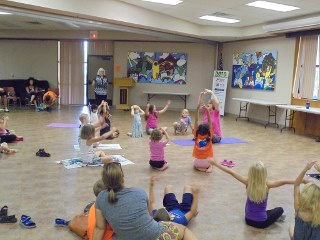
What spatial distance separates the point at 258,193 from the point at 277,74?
8226 millimetres

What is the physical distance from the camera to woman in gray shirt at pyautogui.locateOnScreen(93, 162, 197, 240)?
2.33 metres

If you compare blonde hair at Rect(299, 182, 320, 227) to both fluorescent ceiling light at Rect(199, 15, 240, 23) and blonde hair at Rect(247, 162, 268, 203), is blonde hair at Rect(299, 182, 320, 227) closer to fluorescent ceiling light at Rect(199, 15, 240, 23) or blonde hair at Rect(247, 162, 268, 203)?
blonde hair at Rect(247, 162, 268, 203)

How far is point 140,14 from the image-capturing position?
357 inches

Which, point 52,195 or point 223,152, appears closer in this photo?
point 52,195

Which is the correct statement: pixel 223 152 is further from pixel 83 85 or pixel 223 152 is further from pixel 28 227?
pixel 83 85

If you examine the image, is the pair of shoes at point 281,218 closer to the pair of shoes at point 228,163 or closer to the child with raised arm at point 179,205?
the child with raised arm at point 179,205

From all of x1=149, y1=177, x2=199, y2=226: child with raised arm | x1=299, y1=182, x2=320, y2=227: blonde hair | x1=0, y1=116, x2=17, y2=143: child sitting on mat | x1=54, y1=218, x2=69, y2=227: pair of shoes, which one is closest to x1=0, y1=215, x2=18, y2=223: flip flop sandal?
x1=54, y1=218, x2=69, y2=227: pair of shoes

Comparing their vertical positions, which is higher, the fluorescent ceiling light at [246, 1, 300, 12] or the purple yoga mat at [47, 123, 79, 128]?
the fluorescent ceiling light at [246, 1, 300, 12]

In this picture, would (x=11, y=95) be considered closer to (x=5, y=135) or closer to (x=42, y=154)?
(x=5, y=135)

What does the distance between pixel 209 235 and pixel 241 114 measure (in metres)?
9.79

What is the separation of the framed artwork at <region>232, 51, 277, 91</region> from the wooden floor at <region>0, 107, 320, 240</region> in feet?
8.62

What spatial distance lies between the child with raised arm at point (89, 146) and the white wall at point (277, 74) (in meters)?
Answer: 6.77

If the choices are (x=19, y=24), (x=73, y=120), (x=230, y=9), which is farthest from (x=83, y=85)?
(x=230, y=9)

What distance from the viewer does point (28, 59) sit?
14.7 meters
